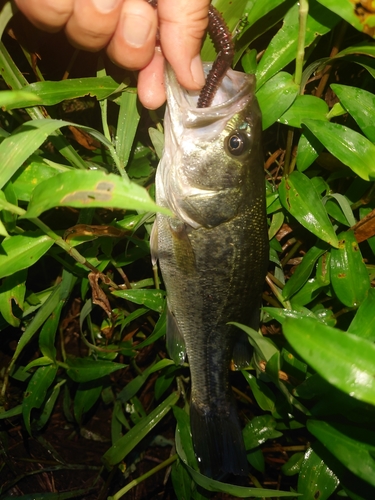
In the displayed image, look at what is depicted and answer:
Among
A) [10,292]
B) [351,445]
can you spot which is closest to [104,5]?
[10,292]

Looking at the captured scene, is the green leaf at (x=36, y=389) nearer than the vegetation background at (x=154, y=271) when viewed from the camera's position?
No

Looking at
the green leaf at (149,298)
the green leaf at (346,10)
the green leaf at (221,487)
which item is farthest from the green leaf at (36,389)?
the green leaf at (346,10)

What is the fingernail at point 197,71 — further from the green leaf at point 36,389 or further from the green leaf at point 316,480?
the green leaf at point 316,480

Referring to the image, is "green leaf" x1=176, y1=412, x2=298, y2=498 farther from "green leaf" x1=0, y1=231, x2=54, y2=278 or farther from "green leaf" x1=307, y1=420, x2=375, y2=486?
"green leaf" x1=0, y1=231, x2=54, y2=278

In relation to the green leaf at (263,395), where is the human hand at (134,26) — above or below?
above

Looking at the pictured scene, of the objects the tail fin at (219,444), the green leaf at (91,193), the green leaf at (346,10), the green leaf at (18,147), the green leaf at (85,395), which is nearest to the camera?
the green leaf at (91,193)

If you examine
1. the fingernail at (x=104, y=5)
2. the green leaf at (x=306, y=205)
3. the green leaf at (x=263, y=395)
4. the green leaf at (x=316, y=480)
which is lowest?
the green leaf at (x=316, y=480)
